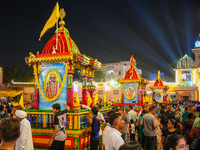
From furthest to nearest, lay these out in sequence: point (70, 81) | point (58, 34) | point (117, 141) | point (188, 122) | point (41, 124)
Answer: point (58, 34)
point (70, 81)
point (41, 124)
point (188, 122)
point (117, 141)

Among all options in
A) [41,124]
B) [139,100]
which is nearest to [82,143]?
[41,124]

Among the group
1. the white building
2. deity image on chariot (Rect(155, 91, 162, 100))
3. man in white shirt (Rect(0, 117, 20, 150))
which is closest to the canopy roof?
man in white shirt (Rect(0, 117, 20, 150))

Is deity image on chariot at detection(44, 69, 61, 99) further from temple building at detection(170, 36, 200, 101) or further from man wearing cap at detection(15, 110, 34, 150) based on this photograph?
temple building at detection(170, 36, 200, 101)

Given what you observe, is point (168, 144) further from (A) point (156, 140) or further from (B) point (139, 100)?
(B) point (139, 100)

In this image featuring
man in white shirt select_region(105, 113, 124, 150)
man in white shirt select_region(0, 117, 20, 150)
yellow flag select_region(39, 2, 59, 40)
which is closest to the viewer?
man in white shirt select_region(0, 117, 20, 150)

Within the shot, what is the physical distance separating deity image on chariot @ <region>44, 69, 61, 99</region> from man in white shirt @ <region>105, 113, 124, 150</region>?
5.90m

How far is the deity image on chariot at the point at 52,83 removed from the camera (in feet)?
30.9

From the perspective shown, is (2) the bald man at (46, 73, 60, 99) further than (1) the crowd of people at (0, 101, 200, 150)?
Yes

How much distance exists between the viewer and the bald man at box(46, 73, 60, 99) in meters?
9.41

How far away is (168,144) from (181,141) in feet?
0.62

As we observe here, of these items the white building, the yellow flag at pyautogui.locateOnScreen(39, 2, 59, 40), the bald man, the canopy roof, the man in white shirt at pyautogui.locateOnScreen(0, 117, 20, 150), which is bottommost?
the man in white shirt at pyautogui.locateOnScreen(0, 117, 20, 150)

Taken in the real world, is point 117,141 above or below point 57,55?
below

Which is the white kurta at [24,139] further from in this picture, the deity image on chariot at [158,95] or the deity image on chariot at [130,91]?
the deity image on chariot at [158,95]

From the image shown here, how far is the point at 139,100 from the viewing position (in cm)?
1767
